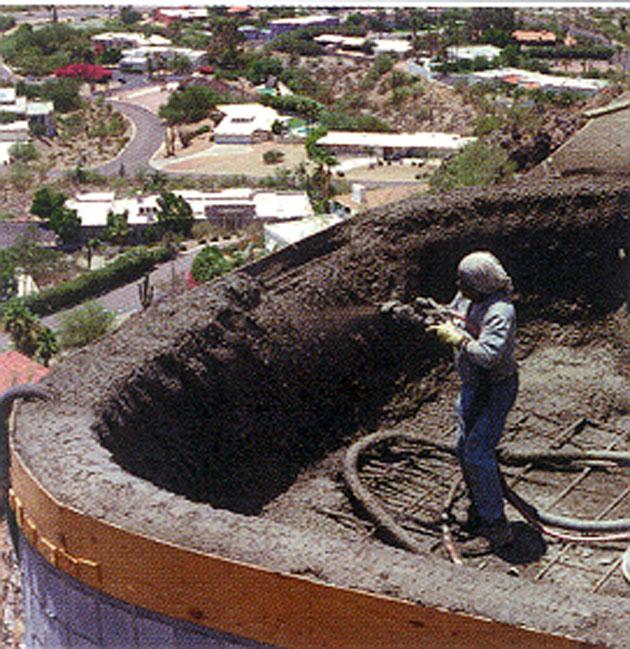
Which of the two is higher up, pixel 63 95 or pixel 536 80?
pixel 536 80

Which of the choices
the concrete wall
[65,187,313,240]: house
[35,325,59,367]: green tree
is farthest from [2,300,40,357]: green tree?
the concrete wall

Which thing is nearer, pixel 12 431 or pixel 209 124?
pixel 12 431

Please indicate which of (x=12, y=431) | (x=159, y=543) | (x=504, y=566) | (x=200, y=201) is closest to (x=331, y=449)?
(x=504, y=566)

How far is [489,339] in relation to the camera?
25.3 feet

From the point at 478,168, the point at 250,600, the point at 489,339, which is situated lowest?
the point at 478,168

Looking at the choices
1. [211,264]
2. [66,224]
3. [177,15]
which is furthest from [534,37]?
[211,264]

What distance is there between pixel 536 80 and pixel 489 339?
63.7 metres

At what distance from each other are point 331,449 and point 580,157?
6.00 m

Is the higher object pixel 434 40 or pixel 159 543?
pixel 159 543

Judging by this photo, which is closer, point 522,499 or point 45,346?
point 522,499

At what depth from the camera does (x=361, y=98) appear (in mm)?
73000

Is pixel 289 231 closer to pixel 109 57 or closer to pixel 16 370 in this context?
pixel 16 370

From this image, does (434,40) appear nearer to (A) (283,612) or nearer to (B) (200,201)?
(B) (200,201)

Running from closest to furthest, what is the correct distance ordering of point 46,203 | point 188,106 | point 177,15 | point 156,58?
1. point 46,203
2. point 188,106
3. point 156,58
4. point 177,15
